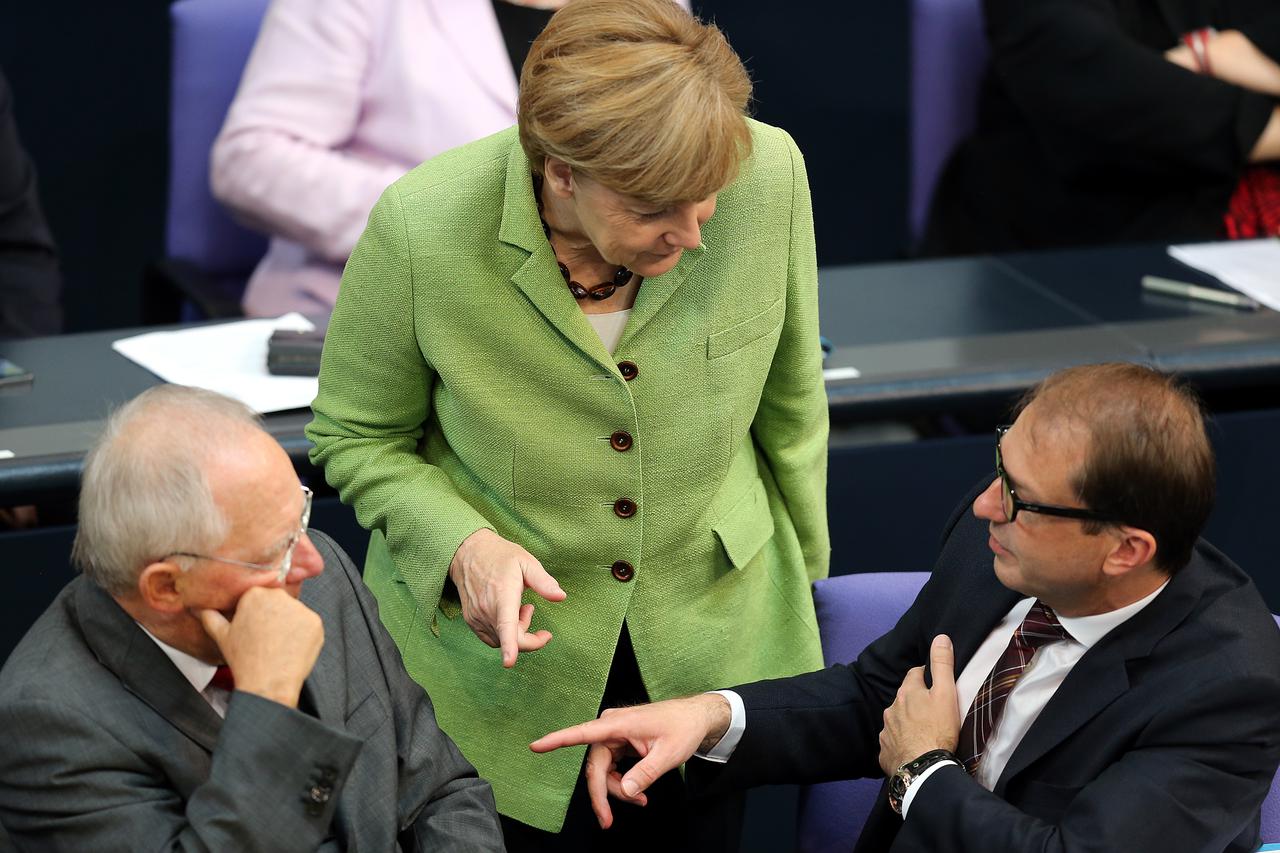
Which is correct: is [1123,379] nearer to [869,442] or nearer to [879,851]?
[879,851]

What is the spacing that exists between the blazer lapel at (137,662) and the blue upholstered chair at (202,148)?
1698mm

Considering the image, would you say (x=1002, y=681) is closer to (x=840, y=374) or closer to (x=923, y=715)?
(x=923, y=715)

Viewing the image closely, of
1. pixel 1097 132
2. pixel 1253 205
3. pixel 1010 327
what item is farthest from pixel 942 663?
pixel 1253 205

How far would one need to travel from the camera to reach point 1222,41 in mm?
3553

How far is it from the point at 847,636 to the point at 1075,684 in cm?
45

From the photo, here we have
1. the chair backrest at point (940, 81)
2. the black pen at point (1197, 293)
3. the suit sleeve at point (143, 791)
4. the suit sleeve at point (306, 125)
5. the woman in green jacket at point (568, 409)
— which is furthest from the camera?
the chair backrest at point (940, 81)

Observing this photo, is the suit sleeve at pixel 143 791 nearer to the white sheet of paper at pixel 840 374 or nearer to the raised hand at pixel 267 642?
the raised hand at pixel 267 642

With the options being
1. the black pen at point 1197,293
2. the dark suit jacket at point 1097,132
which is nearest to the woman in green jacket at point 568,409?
the black pen at point 1197,293

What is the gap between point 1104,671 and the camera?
172 cm

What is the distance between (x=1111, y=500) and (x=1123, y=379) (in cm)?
13

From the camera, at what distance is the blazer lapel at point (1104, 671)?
171 cm

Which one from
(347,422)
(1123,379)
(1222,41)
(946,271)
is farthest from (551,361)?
(1222,41)

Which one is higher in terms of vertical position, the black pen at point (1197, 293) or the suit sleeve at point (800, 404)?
the suit sleeve at point (800, 404)

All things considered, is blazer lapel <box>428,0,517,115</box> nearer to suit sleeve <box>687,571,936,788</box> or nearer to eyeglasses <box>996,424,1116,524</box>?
suit sleeve <box>687,571,936,788</box>
